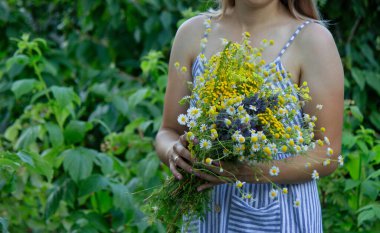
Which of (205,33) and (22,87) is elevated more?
(205,33)

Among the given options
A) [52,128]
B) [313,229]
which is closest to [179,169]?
[313,229]

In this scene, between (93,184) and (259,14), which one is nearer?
(259,14)

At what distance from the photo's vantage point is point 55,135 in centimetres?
395

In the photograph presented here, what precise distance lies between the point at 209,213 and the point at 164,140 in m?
0.29

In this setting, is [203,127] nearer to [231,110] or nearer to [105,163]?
[231,110]

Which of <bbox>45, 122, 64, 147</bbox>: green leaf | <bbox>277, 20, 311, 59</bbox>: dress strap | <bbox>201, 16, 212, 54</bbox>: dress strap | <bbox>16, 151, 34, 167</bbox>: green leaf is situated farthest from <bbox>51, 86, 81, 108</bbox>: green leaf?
<bbox>277, 20, 311, 59</bbox>: dress strap

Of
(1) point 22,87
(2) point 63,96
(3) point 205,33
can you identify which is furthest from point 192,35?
(1) point 22,87

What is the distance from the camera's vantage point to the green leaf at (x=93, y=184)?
3770 mm

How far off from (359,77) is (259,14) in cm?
201

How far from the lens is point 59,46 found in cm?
668

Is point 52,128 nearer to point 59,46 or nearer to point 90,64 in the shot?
point 90,64

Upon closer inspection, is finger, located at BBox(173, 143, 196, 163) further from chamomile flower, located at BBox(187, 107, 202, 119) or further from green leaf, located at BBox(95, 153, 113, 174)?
green leaf, located at BBox(95, 153, 113, 174)

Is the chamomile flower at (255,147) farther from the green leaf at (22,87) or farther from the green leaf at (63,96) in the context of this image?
the green leaf at (22,87)

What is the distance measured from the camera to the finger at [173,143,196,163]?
2502 millimetres
